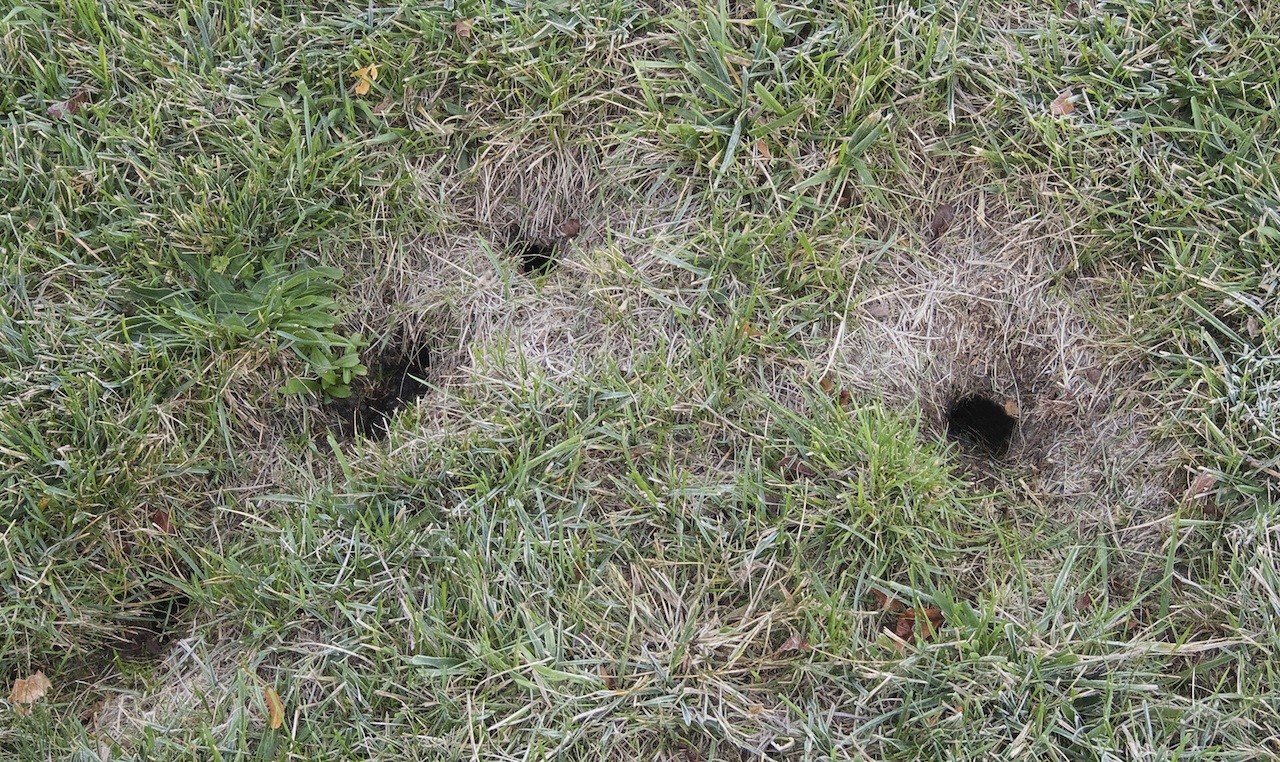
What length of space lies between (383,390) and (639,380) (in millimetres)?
736

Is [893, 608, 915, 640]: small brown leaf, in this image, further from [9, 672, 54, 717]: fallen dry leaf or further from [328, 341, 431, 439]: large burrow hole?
[9, 672, 54, 717]: fallen dry leaf

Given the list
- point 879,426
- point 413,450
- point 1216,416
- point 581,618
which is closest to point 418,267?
point 413,450

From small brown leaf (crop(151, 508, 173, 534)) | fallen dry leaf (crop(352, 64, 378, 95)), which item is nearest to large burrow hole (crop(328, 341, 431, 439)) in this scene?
small brown leaf (crop(151, 508, 173, 534))

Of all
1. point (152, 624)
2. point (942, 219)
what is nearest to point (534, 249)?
point (942, 219)

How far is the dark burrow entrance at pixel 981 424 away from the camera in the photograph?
2551 mm

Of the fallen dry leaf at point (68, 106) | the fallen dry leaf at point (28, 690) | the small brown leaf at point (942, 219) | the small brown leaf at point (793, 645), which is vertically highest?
the small brown leaf at point (942, 219)

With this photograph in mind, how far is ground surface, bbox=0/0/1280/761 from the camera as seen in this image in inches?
86.2

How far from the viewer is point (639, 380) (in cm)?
239

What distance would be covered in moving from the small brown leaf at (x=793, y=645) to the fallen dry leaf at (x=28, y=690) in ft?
5.83

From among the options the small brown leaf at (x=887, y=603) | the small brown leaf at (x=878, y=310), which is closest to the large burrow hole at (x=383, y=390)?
the small brown leaf at (x=878, y=310)

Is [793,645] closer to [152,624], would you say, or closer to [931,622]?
[931,622]

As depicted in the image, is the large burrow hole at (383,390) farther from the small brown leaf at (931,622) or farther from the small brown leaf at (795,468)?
the small brown leaf at (931,622)

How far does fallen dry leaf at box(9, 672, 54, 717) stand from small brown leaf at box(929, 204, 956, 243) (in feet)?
8.25

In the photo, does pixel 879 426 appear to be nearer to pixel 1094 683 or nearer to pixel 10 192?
pixel 1094 683
